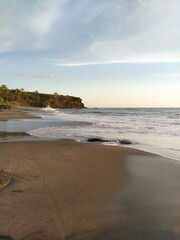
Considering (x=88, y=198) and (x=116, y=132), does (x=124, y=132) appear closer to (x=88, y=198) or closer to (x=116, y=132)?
(x=116, y=132)

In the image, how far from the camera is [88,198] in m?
5.19

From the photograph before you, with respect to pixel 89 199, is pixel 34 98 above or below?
above

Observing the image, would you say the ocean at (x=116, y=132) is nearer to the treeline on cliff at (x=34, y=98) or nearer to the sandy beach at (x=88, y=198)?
the sandy beach at (x=88, y=198)

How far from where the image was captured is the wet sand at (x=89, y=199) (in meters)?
3.92

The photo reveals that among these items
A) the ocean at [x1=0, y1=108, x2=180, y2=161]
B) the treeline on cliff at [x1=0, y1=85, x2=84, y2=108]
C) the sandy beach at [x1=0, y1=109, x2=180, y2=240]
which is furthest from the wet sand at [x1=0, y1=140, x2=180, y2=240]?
the treeline on cliff at [x1=0, y1=85, x2=84, y2=108]

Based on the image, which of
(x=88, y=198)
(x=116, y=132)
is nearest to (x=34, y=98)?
(x=116, y=132)

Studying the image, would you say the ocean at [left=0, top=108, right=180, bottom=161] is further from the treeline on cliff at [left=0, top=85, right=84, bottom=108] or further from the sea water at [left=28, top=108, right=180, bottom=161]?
the treeline on cliff at [left=0, top=85, right=84, bottom=108]

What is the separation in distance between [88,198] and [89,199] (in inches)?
2.1

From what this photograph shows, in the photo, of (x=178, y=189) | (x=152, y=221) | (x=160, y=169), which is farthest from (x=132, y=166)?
(x=152, y=221)

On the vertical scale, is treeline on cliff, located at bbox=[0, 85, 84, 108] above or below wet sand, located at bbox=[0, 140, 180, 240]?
above

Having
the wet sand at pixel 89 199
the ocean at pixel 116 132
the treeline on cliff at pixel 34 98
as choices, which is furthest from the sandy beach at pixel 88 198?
the treeline on cliff at pixel 34 98

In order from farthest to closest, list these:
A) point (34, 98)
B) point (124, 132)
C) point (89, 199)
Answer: point (34, 98) → point (124, 132) → point (89, 199)

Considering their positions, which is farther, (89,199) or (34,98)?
(34,98)

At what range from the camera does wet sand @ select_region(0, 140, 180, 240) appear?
3922mm
